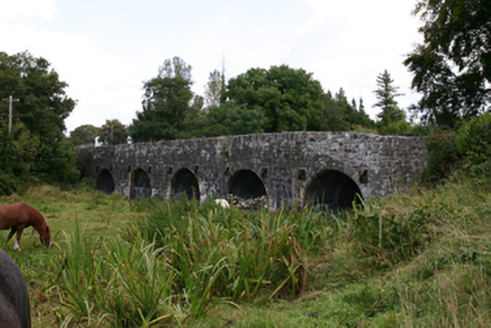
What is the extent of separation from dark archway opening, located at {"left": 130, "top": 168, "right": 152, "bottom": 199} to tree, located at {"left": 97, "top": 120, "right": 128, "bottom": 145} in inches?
745

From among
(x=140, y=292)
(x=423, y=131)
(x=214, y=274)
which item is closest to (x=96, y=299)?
(x=140, y=292)

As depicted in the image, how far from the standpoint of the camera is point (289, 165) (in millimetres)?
11711

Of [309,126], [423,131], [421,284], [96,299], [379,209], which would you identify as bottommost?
[96,299]

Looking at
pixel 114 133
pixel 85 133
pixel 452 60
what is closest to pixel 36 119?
pixel 452 60

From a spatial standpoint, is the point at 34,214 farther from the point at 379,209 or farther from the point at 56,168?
the point at 56,168

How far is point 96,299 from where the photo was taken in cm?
367

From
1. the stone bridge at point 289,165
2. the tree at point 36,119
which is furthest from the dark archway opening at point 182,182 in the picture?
the tree at point 36,119

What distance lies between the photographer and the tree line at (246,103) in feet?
35.3

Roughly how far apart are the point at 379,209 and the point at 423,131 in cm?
622

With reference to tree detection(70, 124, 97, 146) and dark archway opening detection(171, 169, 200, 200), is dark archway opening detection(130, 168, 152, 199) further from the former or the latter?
tree detection(70, 124, 97, 146)

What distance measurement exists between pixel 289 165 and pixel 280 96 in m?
21.2

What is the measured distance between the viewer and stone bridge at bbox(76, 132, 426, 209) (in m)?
9.89

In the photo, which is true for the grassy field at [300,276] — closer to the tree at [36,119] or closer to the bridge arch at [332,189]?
the bridge arch at [332,189]

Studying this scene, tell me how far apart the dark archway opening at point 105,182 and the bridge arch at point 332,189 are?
1476 cm
